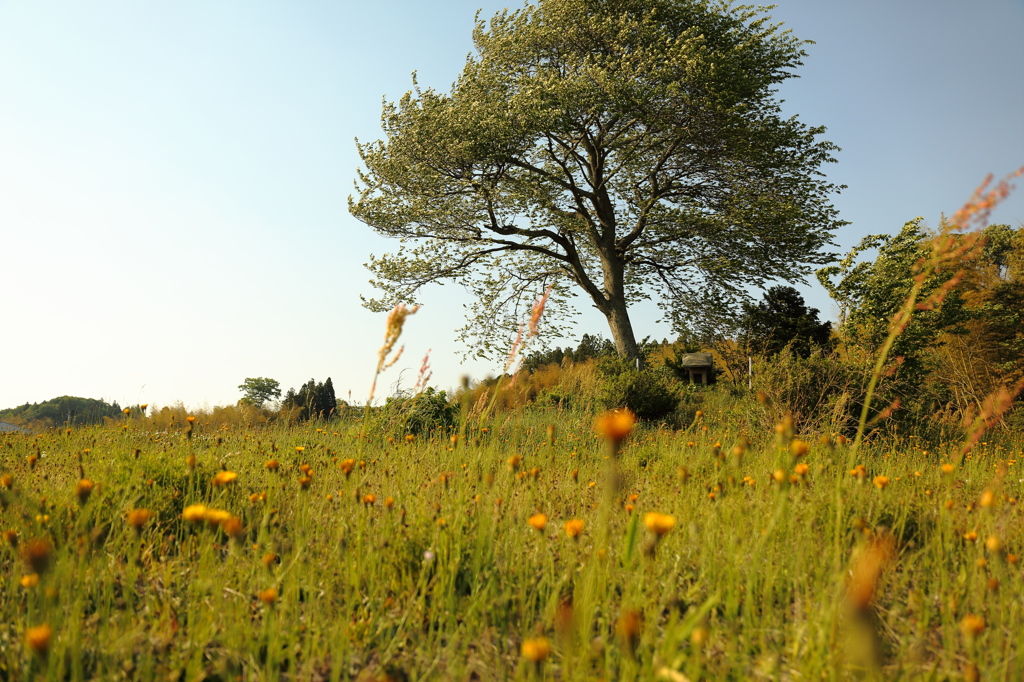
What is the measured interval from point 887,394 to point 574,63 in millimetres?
9705

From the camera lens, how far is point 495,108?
12.3 m

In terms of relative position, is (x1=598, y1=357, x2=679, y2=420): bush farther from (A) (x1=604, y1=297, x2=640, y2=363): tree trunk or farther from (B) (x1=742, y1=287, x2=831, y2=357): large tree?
(B) (x1=742, y1=287, x2=831, y2=357): large tree

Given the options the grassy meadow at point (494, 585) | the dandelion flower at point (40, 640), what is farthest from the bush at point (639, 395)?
the dandelion flower at point (40, 640)

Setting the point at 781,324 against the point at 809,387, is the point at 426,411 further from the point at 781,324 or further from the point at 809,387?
the point at 781,324

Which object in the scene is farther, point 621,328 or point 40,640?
point 621,328

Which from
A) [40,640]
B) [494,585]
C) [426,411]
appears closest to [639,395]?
[426,411]

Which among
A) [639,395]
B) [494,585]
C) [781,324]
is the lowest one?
[494,585]

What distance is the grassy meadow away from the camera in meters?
1.52

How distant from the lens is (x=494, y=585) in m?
1.95

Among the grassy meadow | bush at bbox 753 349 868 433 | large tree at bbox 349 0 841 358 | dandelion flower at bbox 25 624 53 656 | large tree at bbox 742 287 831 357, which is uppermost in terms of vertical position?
large tree at bbox 349 0 841 358

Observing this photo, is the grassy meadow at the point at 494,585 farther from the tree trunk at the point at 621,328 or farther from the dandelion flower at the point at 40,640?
the tree trunk at the point at 621,328

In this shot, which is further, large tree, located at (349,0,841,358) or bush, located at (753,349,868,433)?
large tree, located at (349,0,841,358)

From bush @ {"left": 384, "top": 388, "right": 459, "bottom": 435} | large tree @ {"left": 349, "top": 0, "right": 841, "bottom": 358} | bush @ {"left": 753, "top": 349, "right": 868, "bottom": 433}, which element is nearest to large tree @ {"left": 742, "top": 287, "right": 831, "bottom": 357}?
large tree @ {"left": 349, "top": 0, "right": 841, "bottom": 358}

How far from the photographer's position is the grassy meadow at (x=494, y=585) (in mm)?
1518
